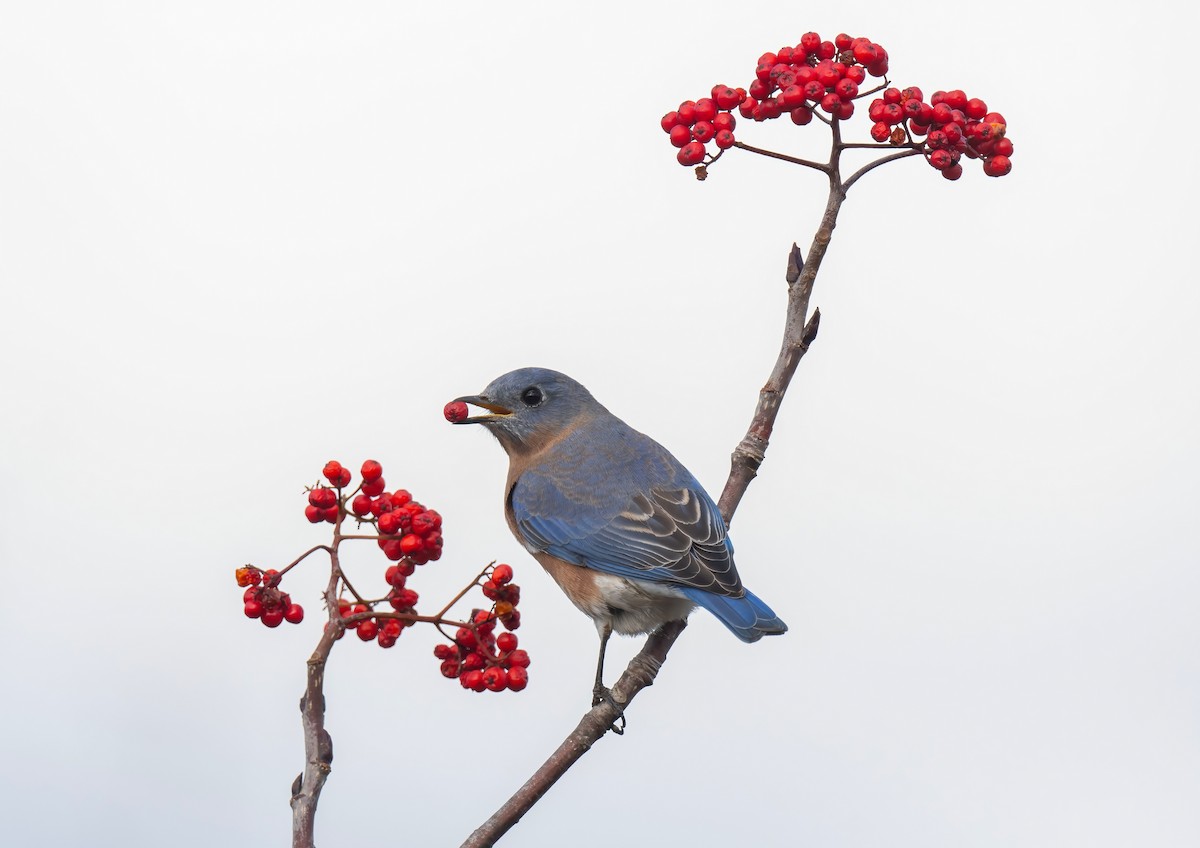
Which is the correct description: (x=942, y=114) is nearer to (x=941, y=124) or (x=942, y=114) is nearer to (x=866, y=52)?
(x=941, y=124)

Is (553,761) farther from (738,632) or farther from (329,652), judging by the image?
(738,632)

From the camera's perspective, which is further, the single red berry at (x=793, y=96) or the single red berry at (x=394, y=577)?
the single red berry at (x=793, y=96)

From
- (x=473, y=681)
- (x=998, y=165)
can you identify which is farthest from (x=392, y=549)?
(x=998, y=165)

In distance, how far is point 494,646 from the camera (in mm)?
2910

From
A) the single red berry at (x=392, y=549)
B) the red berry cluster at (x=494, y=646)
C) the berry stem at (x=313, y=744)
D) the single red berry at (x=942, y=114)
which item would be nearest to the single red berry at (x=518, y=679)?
the red berry cluster at (x=494, y=646)

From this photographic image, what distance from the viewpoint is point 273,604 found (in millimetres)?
2680

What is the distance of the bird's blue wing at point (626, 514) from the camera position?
456 cm

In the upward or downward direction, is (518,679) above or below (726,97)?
below

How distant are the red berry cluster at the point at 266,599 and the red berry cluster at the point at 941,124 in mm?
1803

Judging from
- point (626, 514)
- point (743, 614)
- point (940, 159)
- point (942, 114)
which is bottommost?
point (743, 614)

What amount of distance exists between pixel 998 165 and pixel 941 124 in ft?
0.80

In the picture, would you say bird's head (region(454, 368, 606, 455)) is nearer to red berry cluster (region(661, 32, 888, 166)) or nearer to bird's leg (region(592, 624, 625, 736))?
bird's leg (region(592, 624, 625, 736))

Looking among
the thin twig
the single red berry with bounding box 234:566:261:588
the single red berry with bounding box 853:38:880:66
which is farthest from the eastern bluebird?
the single red berry with bounding box 234:566:261:588

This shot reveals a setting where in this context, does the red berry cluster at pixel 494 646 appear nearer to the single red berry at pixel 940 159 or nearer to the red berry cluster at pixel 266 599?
the red berry cluster at pixel 266 599
